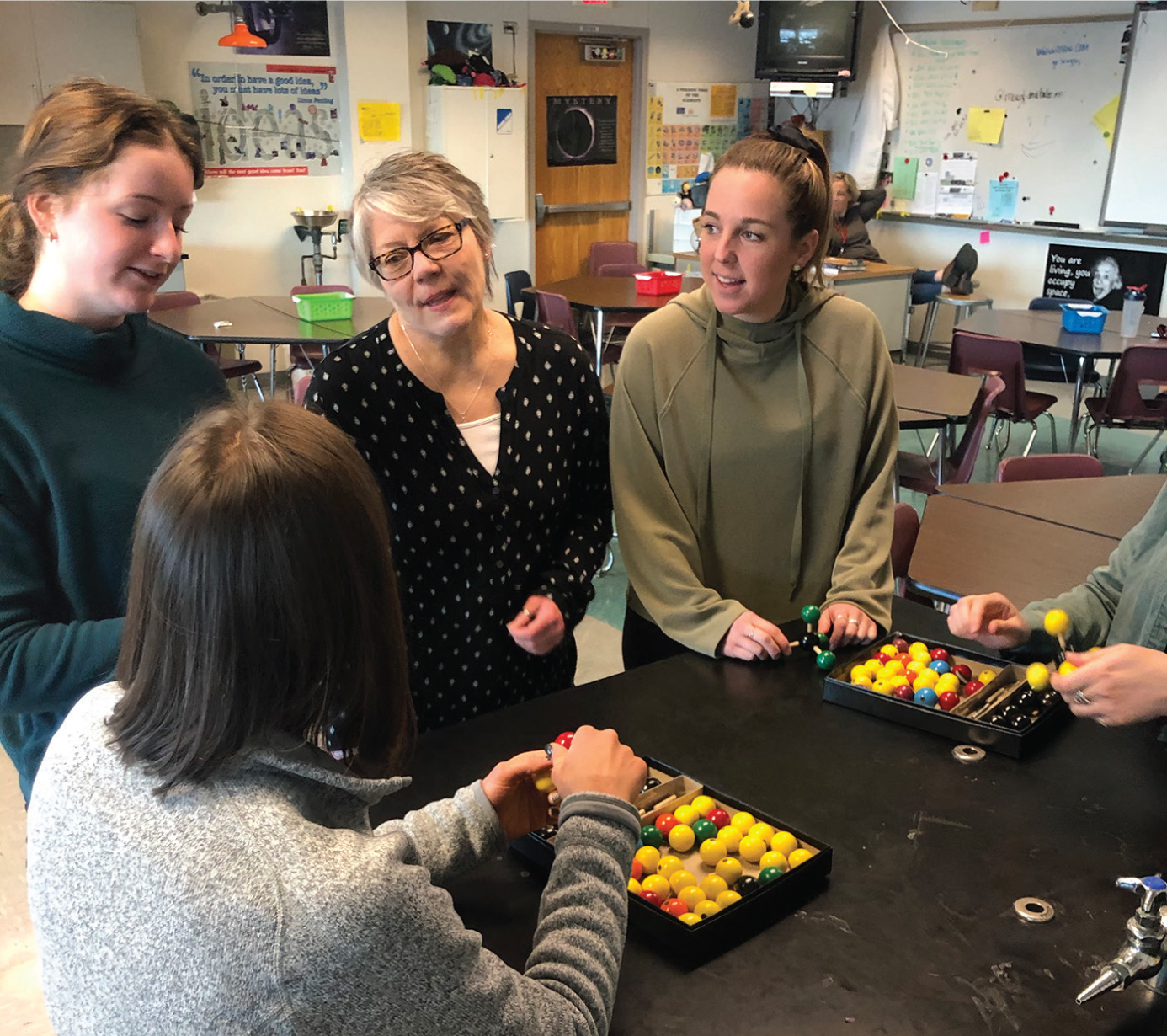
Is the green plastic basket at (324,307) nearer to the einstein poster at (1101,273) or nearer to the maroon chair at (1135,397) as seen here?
the maroon chair at (1135,397)

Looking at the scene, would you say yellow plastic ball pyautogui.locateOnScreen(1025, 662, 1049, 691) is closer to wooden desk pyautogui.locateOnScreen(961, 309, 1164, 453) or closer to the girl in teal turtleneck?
the girl in teal turtleneck

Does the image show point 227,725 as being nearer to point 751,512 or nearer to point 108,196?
point 108,196

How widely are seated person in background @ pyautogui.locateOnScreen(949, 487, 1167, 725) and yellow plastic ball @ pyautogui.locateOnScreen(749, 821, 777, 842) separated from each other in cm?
43

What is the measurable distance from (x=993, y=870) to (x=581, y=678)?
237 centimetres

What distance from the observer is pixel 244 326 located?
15.4ft

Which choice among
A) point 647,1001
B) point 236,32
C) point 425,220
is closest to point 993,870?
point 647,1001

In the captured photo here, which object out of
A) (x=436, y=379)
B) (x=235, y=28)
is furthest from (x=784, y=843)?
(x=235, y=28)

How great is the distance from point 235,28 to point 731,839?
19.7 ft

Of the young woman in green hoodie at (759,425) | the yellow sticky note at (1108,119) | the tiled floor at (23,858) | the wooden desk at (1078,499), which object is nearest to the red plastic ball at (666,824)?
the young woman in green hoodie at (759,425)

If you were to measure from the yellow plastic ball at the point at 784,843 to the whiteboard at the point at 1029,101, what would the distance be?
6998mm

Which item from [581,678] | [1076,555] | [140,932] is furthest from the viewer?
[581,678]

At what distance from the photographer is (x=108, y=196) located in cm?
134

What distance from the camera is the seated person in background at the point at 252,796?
2.30 feet

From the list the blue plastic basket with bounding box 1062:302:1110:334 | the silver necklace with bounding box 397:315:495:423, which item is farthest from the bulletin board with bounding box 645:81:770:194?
the silver necklace with bounding box 397:315:495:423
